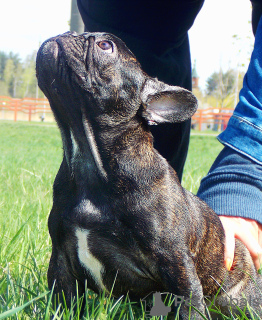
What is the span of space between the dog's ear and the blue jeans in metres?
0.44

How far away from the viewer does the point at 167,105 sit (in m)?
2.01

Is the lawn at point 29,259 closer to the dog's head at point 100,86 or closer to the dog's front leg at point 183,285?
the dog's front leg at point 183,285

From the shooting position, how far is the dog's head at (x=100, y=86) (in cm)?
187

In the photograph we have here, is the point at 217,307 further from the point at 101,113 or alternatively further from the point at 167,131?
the point at 167,131

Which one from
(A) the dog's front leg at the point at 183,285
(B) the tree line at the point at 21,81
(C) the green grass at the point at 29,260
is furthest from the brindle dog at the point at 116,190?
(B) the tree line at the point at 21,81

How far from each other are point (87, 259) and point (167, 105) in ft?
2.73

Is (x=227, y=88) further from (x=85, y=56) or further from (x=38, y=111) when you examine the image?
(x=85, y=56)

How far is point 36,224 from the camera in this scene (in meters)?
3.01

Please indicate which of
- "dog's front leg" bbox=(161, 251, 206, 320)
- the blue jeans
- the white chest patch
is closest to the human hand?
the blue jeans

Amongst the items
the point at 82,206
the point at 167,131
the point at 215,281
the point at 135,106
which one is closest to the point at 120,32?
the point at 167,131

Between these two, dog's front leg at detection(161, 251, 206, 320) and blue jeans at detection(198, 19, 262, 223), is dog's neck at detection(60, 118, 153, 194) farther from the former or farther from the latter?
blue jeans at detection(198, 19, 262, 223)

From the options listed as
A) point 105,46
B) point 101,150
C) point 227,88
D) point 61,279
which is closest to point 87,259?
point 61,279

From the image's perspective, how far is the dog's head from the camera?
187cm

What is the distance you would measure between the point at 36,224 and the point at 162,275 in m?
1.52
